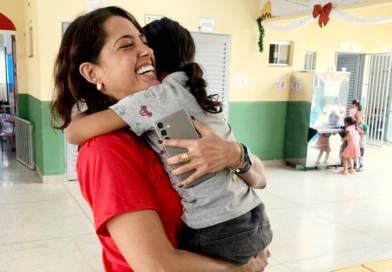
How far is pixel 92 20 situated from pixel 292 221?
3313mm

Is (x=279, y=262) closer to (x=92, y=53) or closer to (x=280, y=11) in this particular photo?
(x=92, y=53)

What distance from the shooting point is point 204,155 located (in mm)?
968

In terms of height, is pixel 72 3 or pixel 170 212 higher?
pixel 72 3

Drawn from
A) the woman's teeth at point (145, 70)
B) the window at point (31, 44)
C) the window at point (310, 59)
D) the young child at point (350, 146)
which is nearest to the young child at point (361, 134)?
the young child at point (350, 146)

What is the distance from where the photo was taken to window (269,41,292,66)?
6105 mm

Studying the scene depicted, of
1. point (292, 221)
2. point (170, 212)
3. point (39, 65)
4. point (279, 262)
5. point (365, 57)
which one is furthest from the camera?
point (365, 57)

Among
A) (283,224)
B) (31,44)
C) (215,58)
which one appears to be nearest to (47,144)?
(31,44)

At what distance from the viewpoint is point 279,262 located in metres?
2.97

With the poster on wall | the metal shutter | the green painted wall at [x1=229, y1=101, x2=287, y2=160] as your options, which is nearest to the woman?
the metal shutter

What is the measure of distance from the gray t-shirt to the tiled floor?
2061 mm

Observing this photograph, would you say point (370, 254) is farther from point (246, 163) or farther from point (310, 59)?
point (310, 59)

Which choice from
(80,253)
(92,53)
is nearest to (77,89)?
(92,53)

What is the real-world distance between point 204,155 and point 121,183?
224 mm

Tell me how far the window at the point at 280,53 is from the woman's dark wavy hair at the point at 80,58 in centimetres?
528
